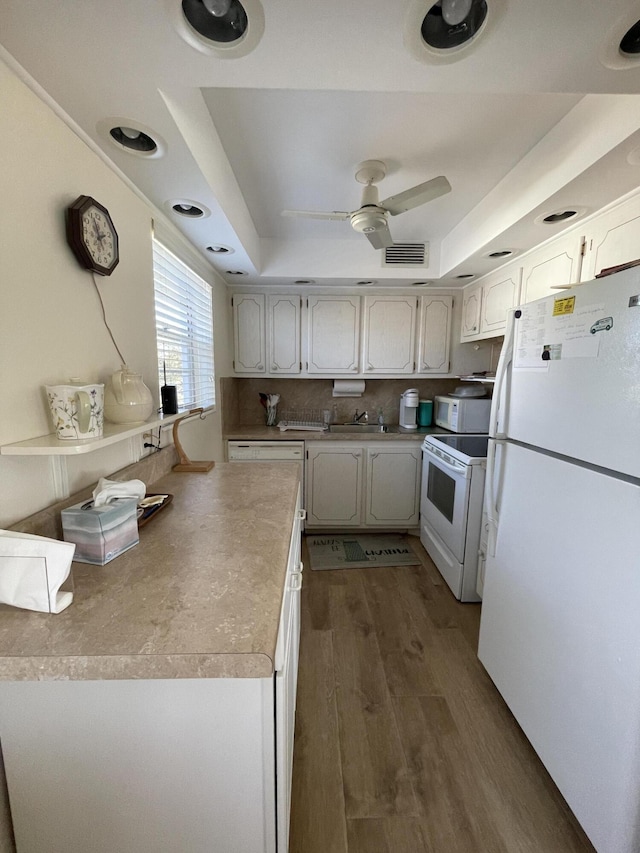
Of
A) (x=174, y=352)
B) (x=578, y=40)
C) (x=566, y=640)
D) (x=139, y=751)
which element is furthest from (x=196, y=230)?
(x=566, y=640)

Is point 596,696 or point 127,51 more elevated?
point 127,51

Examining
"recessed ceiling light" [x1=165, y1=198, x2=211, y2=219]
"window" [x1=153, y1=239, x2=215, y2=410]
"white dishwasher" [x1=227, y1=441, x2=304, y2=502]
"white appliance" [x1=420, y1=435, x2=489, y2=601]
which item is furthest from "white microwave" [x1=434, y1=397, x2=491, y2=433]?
"recessed ceiling light" [x1=165, y1=198, x2=211, y2=219]

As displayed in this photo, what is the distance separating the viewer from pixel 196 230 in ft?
6.06

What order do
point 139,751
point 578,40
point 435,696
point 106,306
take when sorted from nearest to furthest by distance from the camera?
1. point 139,751
2. point 578,40
3. point 106,306
4. point 435,696

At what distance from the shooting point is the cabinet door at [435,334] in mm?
3090

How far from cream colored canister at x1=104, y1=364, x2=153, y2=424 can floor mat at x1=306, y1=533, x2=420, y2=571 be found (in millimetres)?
1864

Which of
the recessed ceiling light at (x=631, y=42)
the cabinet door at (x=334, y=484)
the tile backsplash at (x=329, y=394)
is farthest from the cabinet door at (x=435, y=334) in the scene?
the recessed ceiling light at (x=631, y=42)

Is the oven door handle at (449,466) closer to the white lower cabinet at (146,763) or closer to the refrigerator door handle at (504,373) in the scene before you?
the refrigerator door handle at (504,373)

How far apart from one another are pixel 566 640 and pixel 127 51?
6.67 feet

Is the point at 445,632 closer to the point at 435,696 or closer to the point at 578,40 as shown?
the point at 435,696

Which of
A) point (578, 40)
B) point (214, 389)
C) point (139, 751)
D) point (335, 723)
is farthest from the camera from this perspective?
point (214, 389)

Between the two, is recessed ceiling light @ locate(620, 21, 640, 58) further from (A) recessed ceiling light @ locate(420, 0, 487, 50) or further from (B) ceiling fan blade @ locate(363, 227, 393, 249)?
(B) ceiling fan blade @ locate(363, 227, 393, 249)

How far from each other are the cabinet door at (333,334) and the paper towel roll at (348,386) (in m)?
0.18

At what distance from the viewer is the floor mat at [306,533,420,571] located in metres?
2.65
